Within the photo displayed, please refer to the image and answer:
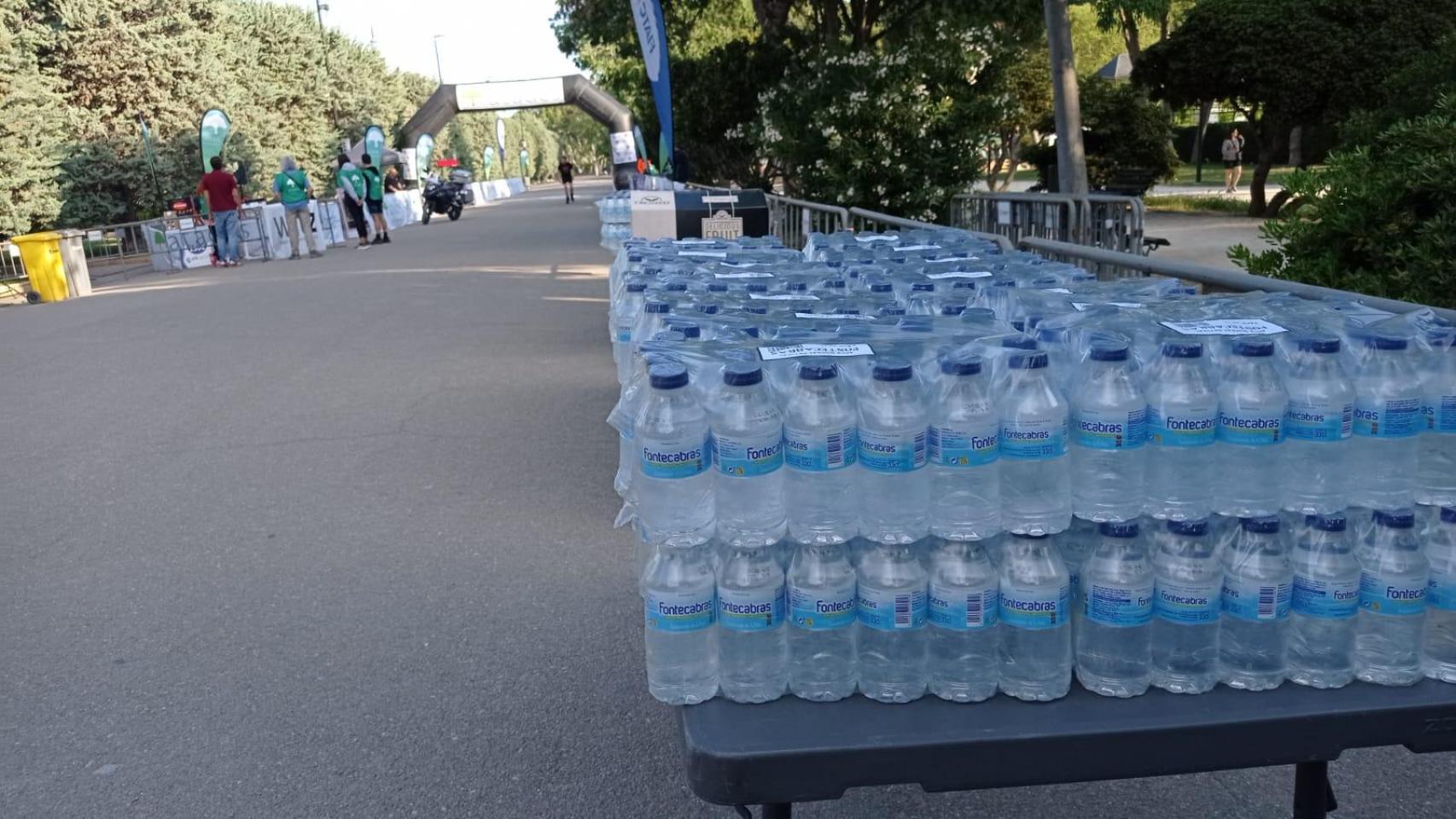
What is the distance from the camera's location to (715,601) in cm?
266

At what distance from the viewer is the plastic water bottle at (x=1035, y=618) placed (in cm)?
257

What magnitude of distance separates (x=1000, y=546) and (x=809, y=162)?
1449 cm

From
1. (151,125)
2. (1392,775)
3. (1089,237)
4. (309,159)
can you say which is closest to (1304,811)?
(1392,775)

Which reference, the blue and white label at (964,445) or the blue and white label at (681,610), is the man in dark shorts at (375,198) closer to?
the blue and white label at (681,610)

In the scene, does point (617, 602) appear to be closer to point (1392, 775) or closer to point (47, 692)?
point (47, 692)

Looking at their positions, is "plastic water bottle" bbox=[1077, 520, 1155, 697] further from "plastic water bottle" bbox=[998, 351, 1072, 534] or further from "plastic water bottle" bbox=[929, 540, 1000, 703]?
"plastic water bottle" bbox=[929, 540, 1000, 703]

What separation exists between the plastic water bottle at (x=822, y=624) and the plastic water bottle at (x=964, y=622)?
197mm

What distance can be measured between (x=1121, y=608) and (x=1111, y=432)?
0.42m

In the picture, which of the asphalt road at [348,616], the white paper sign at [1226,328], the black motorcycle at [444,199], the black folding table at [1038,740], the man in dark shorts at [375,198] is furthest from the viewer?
Result: the black motorcycle at [444,199]

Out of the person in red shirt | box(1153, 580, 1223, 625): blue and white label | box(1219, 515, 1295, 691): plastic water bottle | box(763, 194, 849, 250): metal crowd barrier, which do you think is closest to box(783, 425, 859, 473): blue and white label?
box(1153, 580, 1223, 625): blue and white label

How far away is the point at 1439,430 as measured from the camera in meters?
2.63

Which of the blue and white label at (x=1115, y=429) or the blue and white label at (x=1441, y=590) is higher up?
the blue and white label at (x=1115, y=429)

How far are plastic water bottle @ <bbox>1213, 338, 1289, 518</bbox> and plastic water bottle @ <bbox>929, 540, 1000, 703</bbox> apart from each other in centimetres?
59

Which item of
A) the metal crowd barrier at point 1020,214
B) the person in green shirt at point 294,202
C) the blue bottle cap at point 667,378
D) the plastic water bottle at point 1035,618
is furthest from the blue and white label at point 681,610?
the person in green shirt at point 294,202
